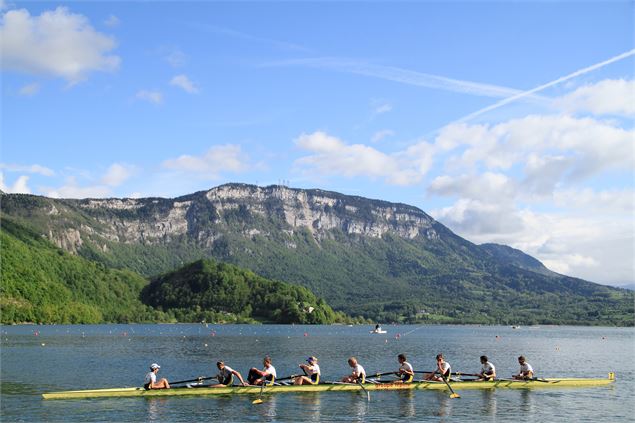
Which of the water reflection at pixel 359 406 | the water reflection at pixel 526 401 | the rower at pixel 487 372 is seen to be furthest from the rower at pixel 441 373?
the water reflection at pixel 359 406

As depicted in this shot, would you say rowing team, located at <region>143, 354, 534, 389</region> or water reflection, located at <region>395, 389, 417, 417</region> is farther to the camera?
rowing team, located at <region>143, 354, 534, 389</region>

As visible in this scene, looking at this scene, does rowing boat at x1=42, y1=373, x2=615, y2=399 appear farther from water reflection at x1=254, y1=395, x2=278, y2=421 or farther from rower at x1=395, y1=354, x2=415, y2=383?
water reflection at x1=254, y1=395, x2=278, y2=421

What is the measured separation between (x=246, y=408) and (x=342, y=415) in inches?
268

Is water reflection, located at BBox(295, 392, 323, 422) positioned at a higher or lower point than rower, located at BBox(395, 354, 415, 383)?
lower

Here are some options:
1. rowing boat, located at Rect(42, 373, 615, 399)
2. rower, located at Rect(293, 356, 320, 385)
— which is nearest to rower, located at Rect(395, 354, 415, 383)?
rowing boat, located at Rect(42, 373, 615, 399)

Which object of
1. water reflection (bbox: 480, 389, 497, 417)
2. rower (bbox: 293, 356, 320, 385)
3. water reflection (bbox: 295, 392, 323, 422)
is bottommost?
water reflection (bbox: 295, 392, 323, 422)

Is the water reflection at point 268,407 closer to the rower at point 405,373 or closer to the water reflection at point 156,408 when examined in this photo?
the water reflection at point 156,408

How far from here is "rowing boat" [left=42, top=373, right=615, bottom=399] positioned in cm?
4644

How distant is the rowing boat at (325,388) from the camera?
46438 mm

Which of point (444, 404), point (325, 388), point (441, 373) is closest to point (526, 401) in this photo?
point (441, 373)

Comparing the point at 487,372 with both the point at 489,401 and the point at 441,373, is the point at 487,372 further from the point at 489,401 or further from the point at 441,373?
the point at 489,401

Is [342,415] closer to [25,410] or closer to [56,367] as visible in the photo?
[25,410]

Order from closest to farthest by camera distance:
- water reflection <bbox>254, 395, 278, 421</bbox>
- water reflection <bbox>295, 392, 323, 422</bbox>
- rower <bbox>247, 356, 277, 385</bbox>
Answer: water reflection <bbox>295, 392, 323, 422</bbox>, water reflection <bbox>254, 395, 278, 421</bbox>, rower <bbox>247, 356, 277, 385</bbox>

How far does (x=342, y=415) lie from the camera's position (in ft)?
139
